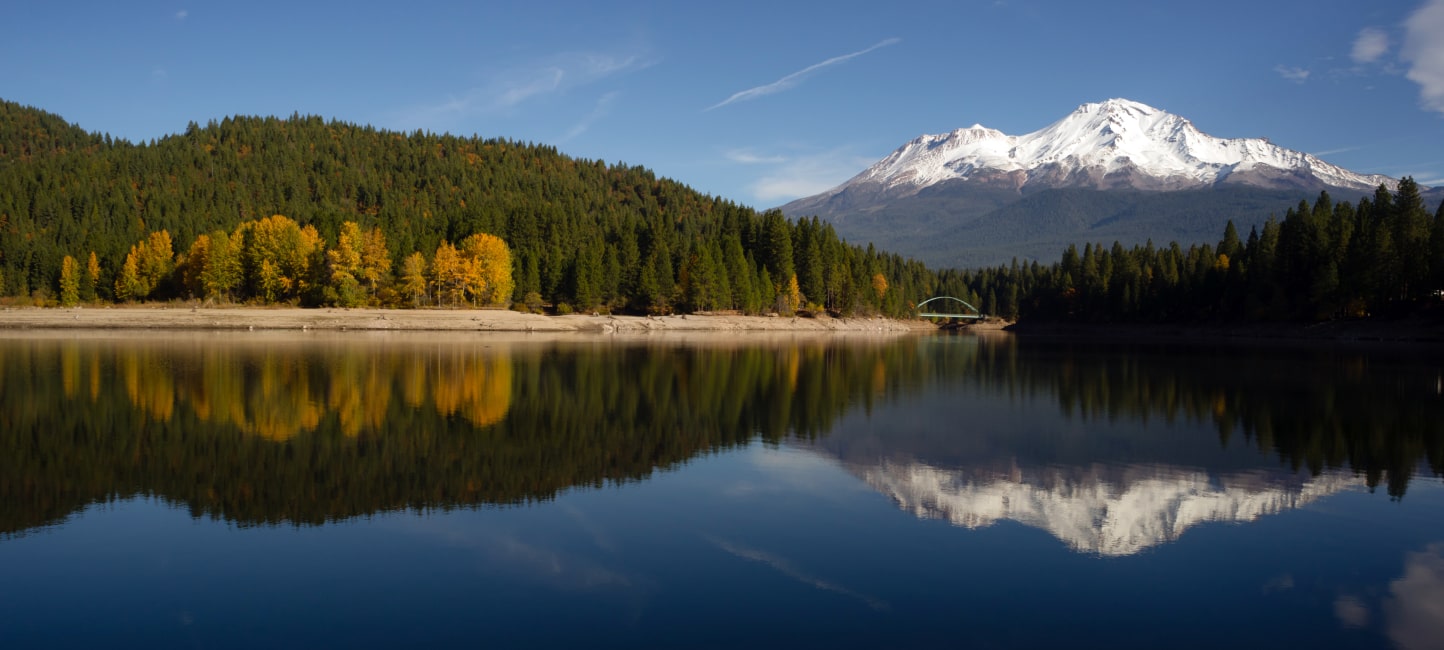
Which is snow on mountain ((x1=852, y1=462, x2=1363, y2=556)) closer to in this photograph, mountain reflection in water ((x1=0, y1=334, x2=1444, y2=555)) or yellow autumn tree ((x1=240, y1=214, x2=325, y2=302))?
mountain reflection in water ((x1=0, y1=334, x2=1444, y2=555))

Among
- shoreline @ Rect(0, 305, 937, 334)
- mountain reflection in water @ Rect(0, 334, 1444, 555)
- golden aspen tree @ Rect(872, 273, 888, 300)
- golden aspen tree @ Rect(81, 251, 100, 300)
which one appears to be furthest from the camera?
golden aspen tree @ Rect(872, 273, 888, 300)

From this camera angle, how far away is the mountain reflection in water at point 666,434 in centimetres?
1650

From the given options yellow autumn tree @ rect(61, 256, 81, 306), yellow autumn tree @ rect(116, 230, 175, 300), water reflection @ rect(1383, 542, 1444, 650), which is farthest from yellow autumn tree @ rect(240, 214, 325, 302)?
water reflection @ rect(1383, 542, 1444, 650)

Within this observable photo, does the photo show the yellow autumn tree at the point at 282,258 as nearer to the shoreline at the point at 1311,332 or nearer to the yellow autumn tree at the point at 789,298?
the yellow autumn tree at the point at 789,298

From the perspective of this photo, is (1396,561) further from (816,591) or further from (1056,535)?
(816,591)

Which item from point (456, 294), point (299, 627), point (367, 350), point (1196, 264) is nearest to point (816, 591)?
point (299, 627)

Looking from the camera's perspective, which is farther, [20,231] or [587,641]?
[20,231]

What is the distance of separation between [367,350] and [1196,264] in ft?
361

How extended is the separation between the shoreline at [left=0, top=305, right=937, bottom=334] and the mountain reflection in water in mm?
41629

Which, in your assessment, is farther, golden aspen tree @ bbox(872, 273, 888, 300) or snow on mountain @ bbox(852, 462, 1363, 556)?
golden aspen tree @ bbox(872, 273, 888, 300)

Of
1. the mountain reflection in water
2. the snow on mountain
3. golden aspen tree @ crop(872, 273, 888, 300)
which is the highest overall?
golden aspen tree @ crop(872, 273, 888, 300)

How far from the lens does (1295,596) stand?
1162 cm

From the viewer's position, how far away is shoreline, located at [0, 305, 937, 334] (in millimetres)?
86250

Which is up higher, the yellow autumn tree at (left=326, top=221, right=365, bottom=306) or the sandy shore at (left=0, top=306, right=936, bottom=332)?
the yellow autumn tree at (left=326, top=221, right=365, bottom=306)
